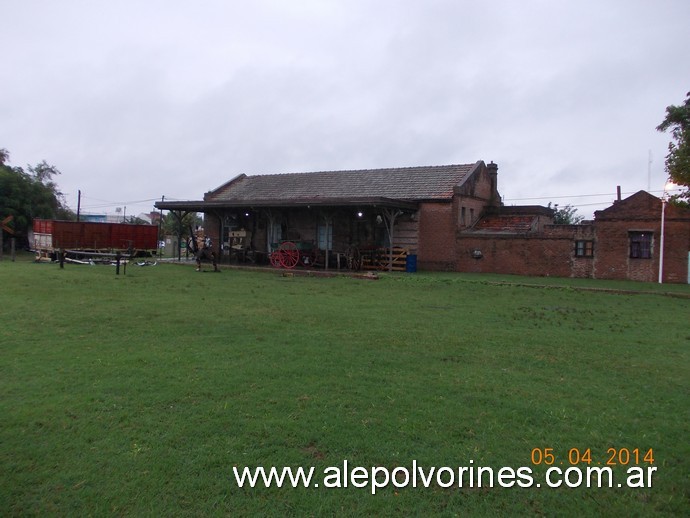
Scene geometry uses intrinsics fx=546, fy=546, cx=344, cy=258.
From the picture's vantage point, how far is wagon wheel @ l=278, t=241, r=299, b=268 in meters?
24.4

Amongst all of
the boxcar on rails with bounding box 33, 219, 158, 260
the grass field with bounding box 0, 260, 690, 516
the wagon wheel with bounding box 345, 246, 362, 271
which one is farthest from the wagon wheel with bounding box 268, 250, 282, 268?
the grass field with bounding box 0, 260, 690, 516

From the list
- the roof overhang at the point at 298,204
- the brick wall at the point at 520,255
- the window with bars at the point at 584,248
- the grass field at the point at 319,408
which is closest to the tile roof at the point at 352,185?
the roof overhang at the point at 298,204

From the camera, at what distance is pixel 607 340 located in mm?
8375

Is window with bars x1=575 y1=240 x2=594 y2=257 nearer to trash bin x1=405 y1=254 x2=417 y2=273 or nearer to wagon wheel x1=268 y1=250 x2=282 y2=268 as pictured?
trash bin x1=405 y1=254 x2=417 y2=273

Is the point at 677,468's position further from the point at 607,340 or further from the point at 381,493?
the point at 607,340

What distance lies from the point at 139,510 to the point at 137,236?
32.0 metres

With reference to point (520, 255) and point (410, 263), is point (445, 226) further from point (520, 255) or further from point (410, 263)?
point (520, 255)

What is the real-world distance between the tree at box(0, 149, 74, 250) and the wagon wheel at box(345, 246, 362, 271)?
81.1ft

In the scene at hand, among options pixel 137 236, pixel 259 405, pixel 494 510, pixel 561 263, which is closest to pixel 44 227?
pixel 137 236

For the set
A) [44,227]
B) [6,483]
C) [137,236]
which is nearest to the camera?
[6,483]

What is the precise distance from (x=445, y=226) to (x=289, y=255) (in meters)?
7.13

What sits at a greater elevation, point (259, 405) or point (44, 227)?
point (44, 227)

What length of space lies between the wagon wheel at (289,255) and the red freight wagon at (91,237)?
880cm

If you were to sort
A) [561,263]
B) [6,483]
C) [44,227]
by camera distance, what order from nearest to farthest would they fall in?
[6,483] → [561,263] → [44,227]
